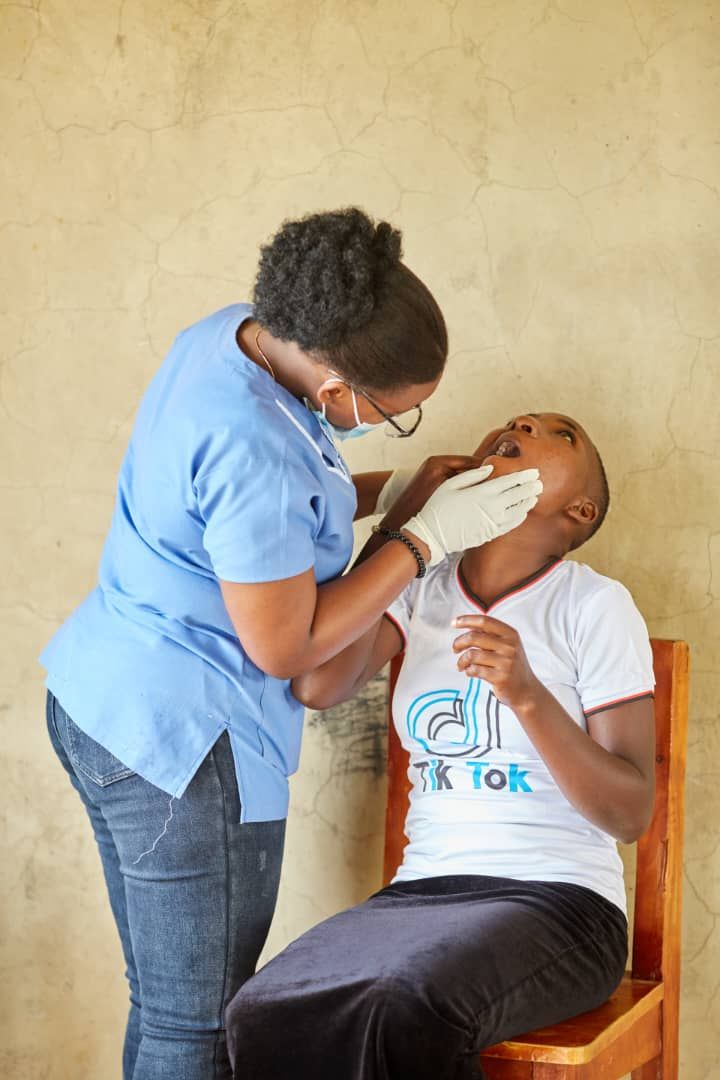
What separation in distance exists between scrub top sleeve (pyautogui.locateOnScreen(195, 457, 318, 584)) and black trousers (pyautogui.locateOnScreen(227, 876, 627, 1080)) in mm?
441

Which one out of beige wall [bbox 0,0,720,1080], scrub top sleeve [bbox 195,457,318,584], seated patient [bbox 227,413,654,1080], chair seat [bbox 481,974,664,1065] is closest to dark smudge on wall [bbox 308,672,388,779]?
beige wall [bbox 0,0,720,1080]

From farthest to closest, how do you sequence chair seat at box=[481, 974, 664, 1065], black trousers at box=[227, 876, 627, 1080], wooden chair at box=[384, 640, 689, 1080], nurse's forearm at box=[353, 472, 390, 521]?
nurse's forearm at box=[353, 472, 390, 521] < wooden chair at box=[384, 640, 689, 1080] < chair seat at box=[481, 974, 664, 1065] < black trousers at box=[227, 876, 627, 1080]

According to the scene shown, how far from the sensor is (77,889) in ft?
6.48

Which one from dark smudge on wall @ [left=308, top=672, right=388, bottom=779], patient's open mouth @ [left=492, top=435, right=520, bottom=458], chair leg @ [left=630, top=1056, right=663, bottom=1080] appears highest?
patient's open mouth @ [left=492, top=435, right=520, bottom=458]

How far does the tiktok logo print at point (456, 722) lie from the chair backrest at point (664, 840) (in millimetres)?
242

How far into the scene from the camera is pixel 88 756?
1.36 metres

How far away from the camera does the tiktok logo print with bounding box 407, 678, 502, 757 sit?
154 cm

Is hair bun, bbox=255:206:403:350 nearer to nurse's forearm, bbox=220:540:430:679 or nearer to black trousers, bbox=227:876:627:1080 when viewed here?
nurse's forearm, bbox=220:540:430:679

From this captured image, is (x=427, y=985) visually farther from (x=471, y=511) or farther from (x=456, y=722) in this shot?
(x=471, y=511)

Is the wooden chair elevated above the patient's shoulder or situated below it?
below

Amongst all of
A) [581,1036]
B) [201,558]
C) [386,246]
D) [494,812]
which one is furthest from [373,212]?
[581,1036]

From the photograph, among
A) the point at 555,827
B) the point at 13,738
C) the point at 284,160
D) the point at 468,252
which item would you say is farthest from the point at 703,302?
the point at 13,738

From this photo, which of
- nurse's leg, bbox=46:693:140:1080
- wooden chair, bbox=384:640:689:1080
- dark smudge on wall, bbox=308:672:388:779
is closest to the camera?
nurse's leg, bbox=46:693:140:1080

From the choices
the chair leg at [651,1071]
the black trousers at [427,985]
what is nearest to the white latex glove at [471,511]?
the black trousers at [427,985]
